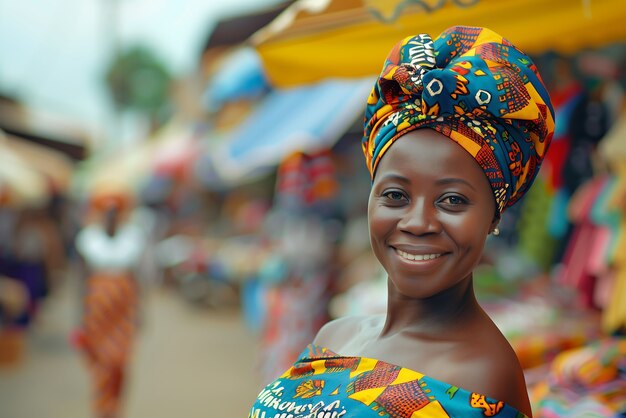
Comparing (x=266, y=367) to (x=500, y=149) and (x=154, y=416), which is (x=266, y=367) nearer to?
(x=154, y=416)

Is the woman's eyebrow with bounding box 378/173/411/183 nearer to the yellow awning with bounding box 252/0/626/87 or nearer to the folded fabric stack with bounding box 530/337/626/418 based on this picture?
the yellow awning with bounding box 252/0/626/87

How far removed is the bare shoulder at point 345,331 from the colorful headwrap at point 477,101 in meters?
0.52

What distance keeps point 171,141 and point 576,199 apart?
17.6m

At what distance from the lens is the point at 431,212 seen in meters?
1.65

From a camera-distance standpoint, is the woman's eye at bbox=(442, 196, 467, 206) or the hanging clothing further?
the woman's eye at bbox=(442, 196, 467, 206)

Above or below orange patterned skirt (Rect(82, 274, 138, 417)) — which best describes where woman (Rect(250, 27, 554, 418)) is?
above

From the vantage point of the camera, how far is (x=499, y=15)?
2811 millimetres

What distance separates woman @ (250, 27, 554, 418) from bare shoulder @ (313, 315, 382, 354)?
0.21 metres

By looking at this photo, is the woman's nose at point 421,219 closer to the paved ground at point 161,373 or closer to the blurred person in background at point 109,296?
the blurred person in background at point 109,296

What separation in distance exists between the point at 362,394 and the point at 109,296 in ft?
17.5

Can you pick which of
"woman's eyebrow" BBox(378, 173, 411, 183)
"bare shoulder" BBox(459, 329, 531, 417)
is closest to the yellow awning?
"woman's eyebrow" BBox(378, 173, 411, 183)

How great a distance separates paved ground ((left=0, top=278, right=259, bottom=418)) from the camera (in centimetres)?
723

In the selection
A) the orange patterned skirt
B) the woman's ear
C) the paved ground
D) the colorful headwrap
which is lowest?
the paved ground

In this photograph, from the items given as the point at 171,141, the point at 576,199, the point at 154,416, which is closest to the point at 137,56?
the point at 171,141
